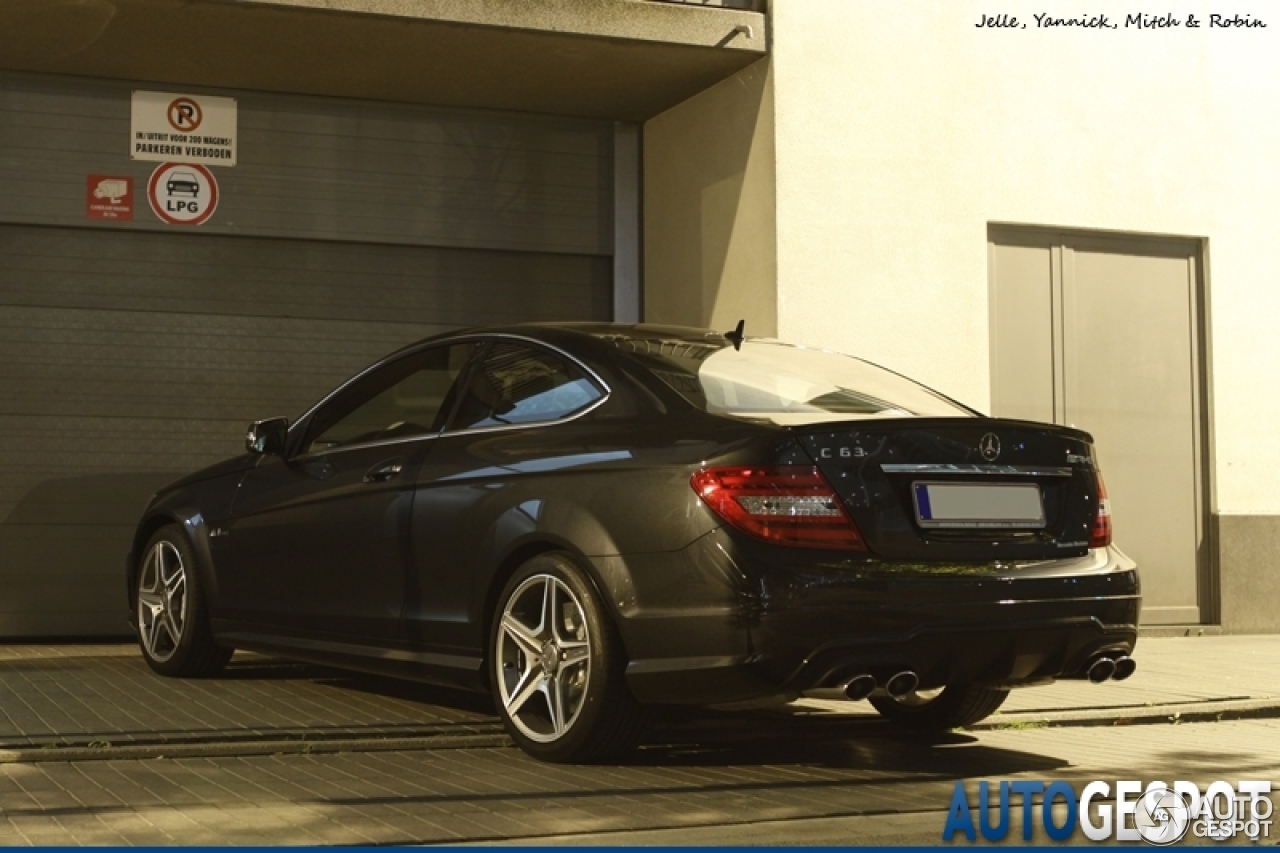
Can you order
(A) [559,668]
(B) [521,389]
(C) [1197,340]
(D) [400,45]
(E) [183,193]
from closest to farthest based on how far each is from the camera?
1. (A) [559,668]
2. (B) [521,389]
3. (D) [400,45]
4. (E) [183,193]
5. (C) [1197,340]

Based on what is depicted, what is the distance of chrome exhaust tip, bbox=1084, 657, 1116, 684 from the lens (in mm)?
6223

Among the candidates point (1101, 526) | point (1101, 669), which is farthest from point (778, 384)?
point (1101, 669)

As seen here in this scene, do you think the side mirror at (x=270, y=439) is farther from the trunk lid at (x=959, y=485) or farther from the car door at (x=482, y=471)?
the trunk lid at (x=959, y=485)

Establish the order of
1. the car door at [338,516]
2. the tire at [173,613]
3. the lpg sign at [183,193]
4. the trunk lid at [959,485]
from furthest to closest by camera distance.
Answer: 1. the lpg sign at [183,193]
2. the tire at [173,613]
3. the car door at [338,516]
4. the trunk lid at [959,485]

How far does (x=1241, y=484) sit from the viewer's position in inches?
509

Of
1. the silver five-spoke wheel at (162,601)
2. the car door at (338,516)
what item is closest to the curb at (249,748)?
the car door at (338,516)

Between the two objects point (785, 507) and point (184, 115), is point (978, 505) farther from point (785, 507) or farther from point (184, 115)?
point (184, 115)

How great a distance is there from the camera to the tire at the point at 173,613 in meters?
8.64

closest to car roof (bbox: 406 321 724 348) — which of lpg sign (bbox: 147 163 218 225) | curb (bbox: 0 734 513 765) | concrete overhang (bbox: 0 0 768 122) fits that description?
curb (bbox: 0 734 513 765)

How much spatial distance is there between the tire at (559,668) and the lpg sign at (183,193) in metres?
6.14

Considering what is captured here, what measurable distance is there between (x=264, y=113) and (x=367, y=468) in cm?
538

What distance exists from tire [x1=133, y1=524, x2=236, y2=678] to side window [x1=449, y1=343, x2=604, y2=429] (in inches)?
83.4

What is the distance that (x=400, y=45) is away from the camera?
11164 millimetres

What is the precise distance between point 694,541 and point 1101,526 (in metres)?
1.55
